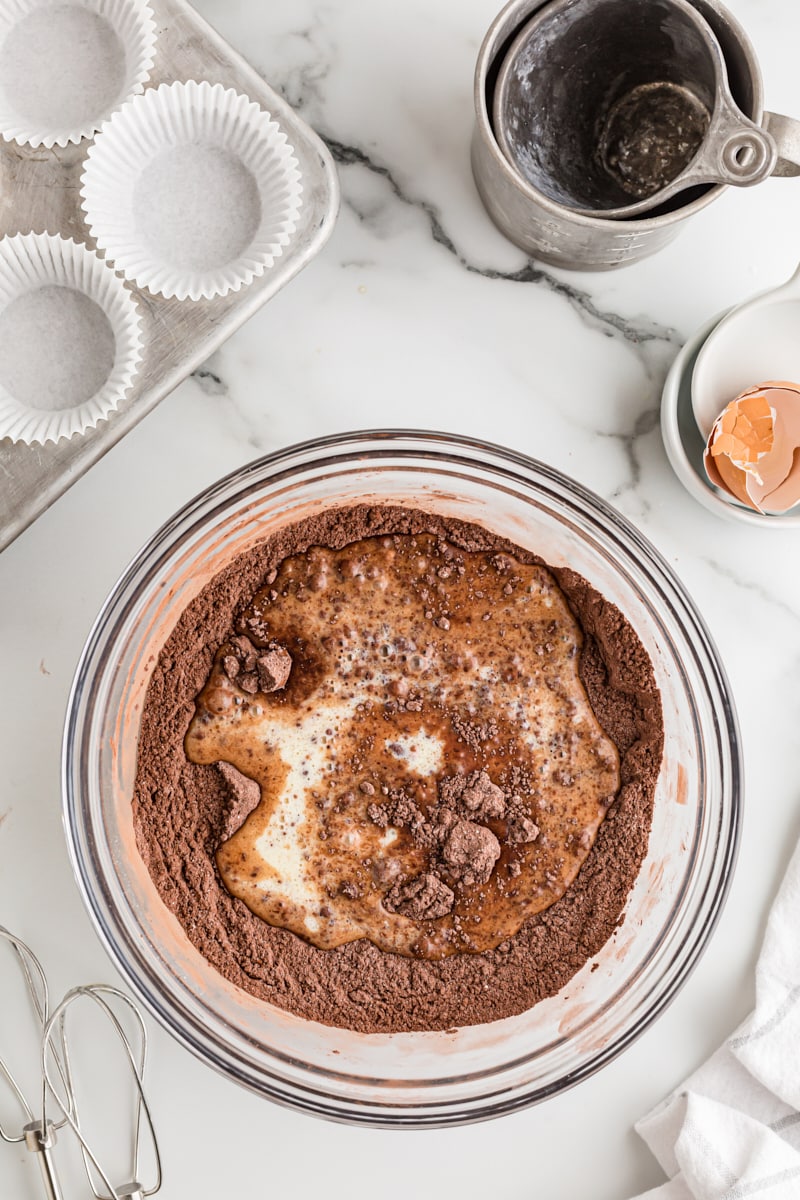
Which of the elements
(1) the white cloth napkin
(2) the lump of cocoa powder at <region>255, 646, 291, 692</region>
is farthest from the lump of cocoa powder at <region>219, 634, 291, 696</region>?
(1) the white cloth napkin

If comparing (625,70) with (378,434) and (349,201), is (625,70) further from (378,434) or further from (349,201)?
(378,434)

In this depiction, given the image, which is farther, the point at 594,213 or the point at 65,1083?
the point at 65,1083

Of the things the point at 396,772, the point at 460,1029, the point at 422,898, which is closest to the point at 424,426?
the point at 396,772

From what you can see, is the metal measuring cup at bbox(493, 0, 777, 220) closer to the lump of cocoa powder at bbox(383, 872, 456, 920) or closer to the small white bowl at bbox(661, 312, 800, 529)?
the small white bowl at bbox(661, 312, 800, 529)

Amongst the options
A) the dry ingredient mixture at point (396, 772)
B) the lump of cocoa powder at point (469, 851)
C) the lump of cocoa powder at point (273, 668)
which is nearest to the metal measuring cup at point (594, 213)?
the dry ingredient mixture at point (396, 772)

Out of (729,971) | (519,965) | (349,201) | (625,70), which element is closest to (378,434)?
(349,201)

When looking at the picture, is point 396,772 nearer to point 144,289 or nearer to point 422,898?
point 422,898

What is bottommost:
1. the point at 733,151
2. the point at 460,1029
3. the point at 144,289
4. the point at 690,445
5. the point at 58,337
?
the point at 460,1029
